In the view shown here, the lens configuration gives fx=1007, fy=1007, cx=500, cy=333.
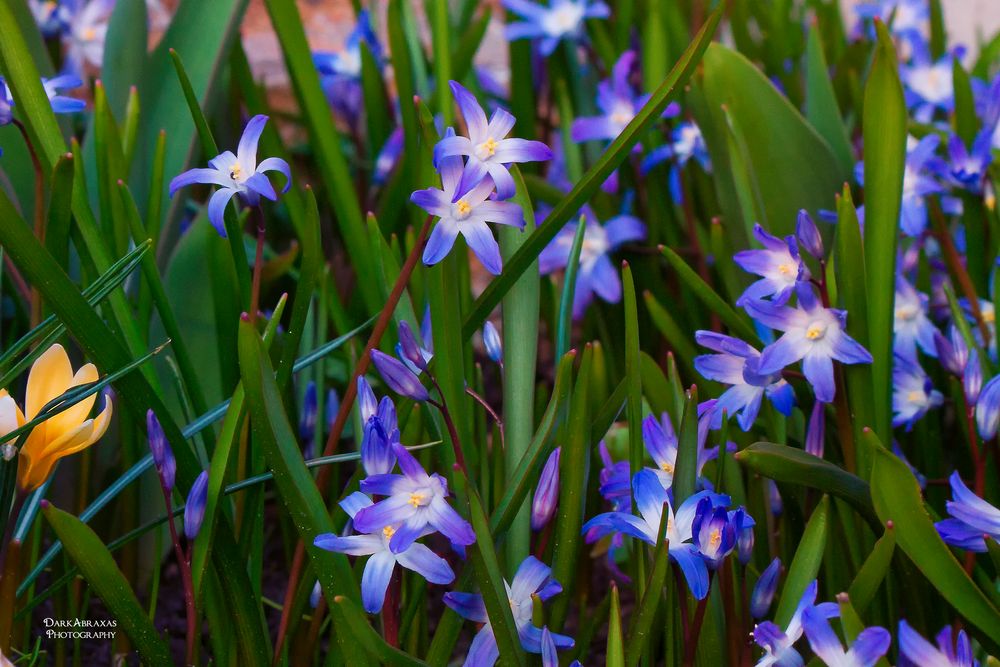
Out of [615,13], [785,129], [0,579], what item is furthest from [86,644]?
[615,13]

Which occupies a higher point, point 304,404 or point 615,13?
point 615,13

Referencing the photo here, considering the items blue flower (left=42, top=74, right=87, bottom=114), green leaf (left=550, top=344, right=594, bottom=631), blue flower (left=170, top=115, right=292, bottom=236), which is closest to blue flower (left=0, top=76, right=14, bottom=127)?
blue flower (left=42, top=74, right=87, bottom=114)

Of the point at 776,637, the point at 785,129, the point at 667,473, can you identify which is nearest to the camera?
the point at 776,637

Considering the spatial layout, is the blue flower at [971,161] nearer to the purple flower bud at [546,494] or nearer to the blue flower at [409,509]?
the purple flower bud at [546,494]

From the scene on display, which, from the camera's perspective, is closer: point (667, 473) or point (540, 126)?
point (667, 473)

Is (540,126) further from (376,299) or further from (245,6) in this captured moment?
(376,299)

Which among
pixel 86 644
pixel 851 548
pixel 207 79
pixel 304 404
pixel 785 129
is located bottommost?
pixel 86 644

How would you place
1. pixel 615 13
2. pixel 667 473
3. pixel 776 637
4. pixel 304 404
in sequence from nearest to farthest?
pixel 776 637
pixel 667 473
pixel 304 404
pixel 615 13

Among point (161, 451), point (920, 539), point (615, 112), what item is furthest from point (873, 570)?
point (615, 112)
